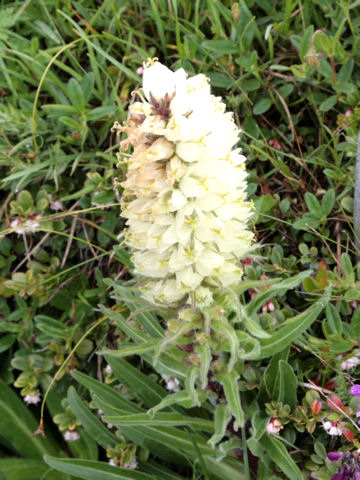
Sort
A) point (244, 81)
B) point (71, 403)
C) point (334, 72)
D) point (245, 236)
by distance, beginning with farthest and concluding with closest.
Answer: point (244, 81)
point (334, 72)
point (71, 403)
point (245, 236)

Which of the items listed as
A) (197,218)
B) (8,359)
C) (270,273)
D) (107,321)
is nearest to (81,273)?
(107,321)

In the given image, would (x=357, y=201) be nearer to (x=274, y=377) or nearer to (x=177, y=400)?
(x=274, y=377)

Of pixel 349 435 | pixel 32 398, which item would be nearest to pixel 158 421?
pixel 349 435

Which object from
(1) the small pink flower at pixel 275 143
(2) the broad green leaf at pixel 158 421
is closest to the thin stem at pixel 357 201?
(1) the small pink flower at pixel 275 143

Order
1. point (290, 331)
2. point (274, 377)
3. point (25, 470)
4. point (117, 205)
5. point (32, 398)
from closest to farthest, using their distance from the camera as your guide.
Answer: point (290, 331)
point (274, 377)
point (25, 470)
point (32, 398)
point (117, 205)

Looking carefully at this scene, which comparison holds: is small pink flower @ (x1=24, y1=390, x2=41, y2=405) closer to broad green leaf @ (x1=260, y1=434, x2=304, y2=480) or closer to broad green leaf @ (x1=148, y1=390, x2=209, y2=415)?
broad green leaf @ (x1=148, y1=390, x2=209, y2=415)

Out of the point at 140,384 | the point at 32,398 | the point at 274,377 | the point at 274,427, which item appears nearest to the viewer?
the point at 274,427

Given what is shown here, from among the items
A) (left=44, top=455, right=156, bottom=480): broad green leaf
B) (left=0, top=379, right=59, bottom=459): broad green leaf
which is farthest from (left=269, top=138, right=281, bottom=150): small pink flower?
(left=0, top=379, right=59, bottom=459): broad green leaf

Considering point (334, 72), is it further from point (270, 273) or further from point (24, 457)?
point (24, 457)
